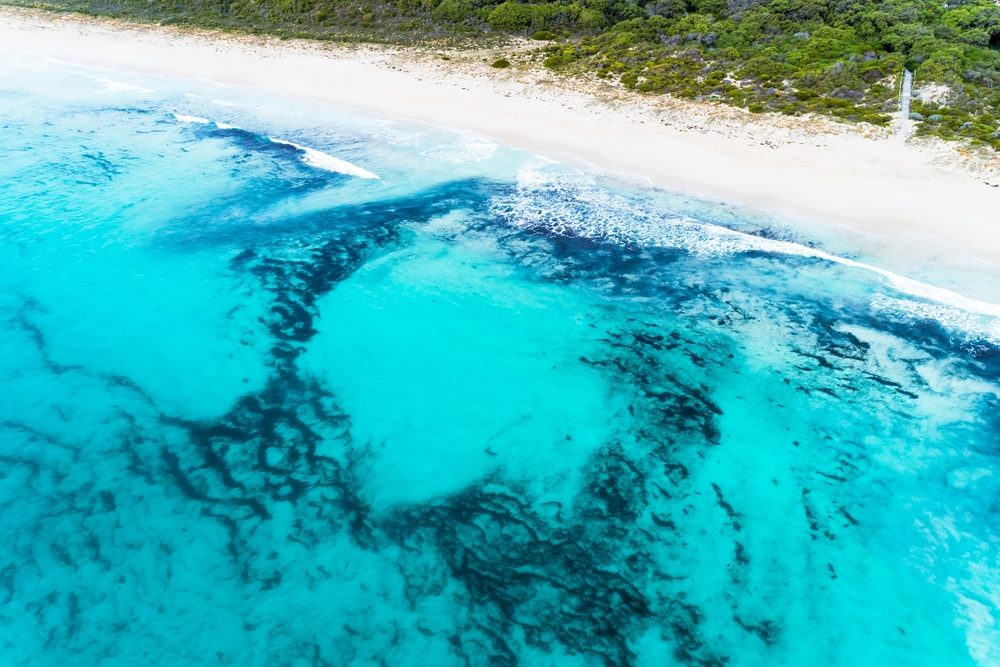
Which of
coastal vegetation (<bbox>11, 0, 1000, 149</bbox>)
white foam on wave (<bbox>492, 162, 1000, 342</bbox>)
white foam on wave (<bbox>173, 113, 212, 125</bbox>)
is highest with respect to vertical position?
coastal vegetation (<bbox>11, 0, 1000, 149</bbox>)

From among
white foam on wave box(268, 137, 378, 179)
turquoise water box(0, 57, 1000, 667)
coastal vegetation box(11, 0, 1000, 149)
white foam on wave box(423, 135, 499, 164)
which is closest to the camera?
turquoise water box(0, 57, 1000, 667)

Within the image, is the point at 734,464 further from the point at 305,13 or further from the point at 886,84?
the point at 305,13

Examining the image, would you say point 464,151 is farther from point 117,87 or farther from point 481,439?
point 117,87

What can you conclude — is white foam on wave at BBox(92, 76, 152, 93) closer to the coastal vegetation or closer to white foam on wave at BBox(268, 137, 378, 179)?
the coastal vegetation

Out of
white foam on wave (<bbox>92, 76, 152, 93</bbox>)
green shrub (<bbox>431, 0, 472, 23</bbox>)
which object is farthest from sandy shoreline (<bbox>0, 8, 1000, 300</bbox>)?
green shrub (<bbox>431, 0, 472, 23</bbox>)

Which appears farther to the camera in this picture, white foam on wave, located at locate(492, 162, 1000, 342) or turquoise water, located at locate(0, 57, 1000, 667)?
white foam on wave, located at locate(492, 162, 1000, 342)

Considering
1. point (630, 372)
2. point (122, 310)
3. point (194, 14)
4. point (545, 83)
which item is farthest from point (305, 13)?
point (630, 372)
